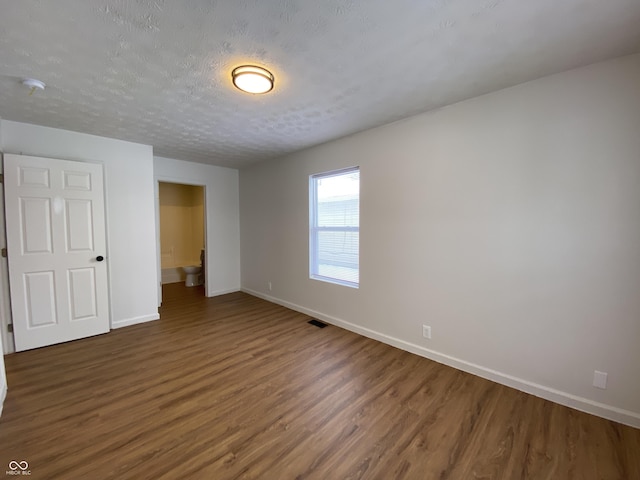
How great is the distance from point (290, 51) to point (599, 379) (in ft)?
10.2

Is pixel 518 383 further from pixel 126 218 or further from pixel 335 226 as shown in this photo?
pixel 126 218

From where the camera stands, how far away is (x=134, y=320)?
3674mm

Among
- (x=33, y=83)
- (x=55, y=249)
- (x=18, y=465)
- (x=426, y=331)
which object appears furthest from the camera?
(x=55, y=249)

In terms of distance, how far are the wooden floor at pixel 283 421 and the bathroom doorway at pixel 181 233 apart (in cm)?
355

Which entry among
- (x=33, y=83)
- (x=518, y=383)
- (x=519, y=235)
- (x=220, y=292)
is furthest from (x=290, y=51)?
(x=220, y=292)

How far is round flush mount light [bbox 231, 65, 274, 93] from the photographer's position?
1.86 meters

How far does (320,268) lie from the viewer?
4.02 metres

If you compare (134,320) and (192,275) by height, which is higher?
(192,275)

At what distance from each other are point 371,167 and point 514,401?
8.33ft

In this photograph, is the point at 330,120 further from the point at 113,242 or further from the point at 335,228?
the point at 113,242

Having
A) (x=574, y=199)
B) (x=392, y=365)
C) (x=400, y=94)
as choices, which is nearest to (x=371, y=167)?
(x=400, y=94)

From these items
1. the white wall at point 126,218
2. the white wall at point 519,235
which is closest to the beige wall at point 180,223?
the white wall at point 126,218

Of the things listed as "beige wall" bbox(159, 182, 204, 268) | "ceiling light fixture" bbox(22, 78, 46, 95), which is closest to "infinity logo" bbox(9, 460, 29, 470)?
"ceiling light fixture" bbox(22, 78, 46, 95)

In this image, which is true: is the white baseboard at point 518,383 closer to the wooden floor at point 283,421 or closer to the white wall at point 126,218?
the wooden floor at point 283,421
